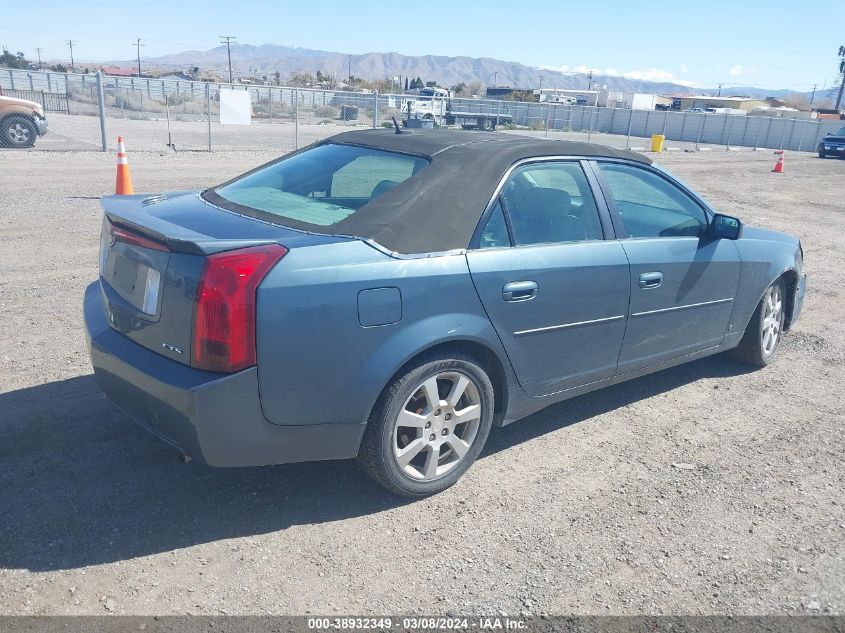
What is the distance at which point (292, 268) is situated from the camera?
2963 mm

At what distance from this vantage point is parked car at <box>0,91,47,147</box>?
54.7 ft

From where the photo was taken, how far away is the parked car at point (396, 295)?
9.67ft

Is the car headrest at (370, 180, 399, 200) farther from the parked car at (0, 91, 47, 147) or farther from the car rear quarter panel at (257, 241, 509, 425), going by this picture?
the parked car at (0, 91, 47, 147)

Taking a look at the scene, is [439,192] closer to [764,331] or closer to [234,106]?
[764,331]

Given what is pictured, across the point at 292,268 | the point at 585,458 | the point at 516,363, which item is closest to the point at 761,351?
the point at 585,458

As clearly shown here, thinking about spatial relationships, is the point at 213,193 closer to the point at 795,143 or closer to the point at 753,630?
the point at 753,630

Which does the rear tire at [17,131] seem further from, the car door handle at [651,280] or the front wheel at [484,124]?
the front wheel at [484,124]

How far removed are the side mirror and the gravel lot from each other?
3.75 ft

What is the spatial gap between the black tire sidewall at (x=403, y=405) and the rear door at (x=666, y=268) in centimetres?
112

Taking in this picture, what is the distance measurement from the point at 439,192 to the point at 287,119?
37.2 metres

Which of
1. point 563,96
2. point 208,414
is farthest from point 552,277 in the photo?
point 563,96

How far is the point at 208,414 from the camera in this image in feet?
9.48

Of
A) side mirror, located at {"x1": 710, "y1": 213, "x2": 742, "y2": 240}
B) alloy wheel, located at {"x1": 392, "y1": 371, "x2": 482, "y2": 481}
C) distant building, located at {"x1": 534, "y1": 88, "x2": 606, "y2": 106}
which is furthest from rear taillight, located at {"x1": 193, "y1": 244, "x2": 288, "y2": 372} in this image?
distant building, located at {"x1": 534, "y1": 88, "x2": 606, "y2": 106}

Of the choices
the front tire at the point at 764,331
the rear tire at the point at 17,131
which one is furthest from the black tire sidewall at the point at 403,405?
the rear tire at the point at 17,131
